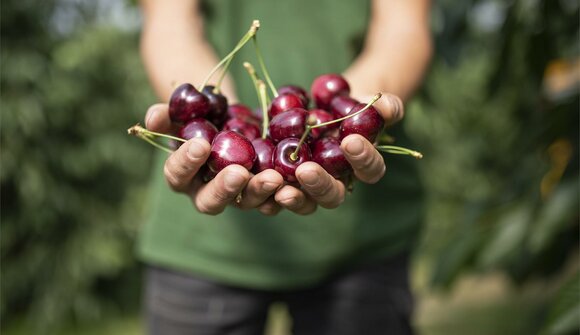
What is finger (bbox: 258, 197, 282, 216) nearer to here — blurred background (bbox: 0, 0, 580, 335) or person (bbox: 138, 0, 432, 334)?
person (bbox: 138, 0, 432, 334)

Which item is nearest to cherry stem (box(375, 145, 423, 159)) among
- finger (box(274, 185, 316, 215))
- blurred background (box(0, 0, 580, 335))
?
finger (box(274, 185, 316, 215))

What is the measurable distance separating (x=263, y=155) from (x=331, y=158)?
0.07 metres

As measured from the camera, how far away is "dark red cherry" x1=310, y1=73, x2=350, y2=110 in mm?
768

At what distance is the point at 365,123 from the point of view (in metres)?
0.66

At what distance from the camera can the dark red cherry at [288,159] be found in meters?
0.65

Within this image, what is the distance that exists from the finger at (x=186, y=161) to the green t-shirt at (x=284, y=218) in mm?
349

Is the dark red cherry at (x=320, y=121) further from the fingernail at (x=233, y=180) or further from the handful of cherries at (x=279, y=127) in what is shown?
the fingernail at (x=233, y=180)

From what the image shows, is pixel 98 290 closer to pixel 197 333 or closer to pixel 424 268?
pixel 424 268

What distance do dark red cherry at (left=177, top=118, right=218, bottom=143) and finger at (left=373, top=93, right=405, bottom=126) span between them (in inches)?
6.8

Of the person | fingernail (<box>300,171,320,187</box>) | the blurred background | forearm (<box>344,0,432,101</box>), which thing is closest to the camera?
fingernail (<box>300,171,320,187</box>)

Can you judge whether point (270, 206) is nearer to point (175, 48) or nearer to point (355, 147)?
point (355, 147)

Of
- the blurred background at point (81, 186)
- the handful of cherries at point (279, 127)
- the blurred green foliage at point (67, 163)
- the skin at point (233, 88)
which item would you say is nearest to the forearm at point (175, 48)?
the skin at point (233, 88)

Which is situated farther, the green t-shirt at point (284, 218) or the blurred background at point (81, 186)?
the blurred background at point (81, 186)

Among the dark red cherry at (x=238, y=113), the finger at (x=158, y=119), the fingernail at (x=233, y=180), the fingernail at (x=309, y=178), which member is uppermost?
the dark red cherry at (x=238, y=113)
